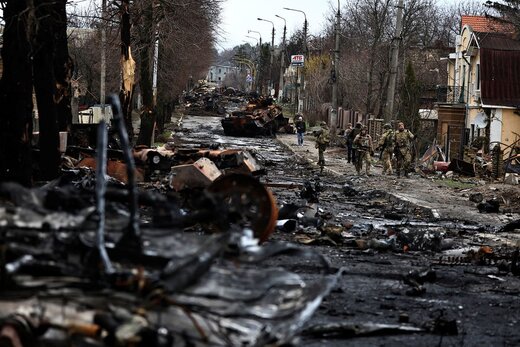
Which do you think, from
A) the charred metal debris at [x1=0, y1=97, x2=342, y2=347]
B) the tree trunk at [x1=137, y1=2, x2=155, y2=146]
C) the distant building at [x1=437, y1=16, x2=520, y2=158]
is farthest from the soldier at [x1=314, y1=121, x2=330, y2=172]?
the charred metal debris at [x1=0, y1=97, x2=342, y2=347]

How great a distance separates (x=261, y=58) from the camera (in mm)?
136500

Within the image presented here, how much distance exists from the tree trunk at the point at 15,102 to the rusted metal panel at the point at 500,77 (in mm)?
37592

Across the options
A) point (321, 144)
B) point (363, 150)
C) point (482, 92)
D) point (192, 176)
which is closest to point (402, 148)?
point (363, 150)

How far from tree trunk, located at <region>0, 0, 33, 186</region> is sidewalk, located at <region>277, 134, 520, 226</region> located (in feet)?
26.8

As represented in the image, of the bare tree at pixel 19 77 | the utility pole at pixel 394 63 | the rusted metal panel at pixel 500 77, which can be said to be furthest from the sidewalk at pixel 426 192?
the rusted metal panel at pixel 500 77

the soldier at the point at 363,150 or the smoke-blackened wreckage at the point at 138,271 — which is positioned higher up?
the smoke-blackened wreckage at the point at 138,271

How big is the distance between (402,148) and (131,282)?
81.1ft

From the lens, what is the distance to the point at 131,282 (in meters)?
4.45

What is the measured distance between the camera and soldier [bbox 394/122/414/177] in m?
28.5

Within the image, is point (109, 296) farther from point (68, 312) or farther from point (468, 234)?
point (468, 234)

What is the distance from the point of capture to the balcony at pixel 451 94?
2227 inches

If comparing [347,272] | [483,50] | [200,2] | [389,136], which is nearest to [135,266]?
[347,272]

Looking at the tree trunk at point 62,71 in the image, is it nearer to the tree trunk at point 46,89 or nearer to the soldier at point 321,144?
the tree trunk at point 46,89

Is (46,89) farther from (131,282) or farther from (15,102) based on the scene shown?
(131,282)
